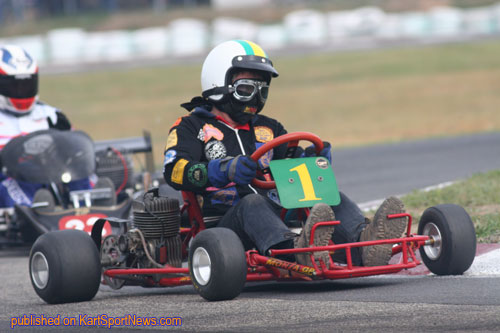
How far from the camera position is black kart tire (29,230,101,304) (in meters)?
5.67

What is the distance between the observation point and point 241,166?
531 centimetres

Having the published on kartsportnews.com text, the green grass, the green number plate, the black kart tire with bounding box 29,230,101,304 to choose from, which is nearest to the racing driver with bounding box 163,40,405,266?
the green number plate

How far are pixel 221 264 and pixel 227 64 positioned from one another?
4.88 feet

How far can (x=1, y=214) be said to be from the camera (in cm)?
916

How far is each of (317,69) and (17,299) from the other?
27.1 metres

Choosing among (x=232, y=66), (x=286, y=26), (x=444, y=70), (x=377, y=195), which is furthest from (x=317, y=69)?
(x=232, y=66)

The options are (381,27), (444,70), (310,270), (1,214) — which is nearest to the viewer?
(310,270)

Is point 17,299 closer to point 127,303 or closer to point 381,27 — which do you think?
point 127,303

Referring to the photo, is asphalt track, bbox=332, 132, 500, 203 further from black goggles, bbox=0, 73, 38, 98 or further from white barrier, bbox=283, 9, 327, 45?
white barrier, bbox=283, 9, 327, 45

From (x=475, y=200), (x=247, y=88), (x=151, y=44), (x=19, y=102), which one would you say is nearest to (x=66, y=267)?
(x=247, y=88)

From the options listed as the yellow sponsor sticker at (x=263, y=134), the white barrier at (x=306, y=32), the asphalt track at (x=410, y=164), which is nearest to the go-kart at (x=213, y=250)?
the yellow sponsor sticker at (x=263, y=134)

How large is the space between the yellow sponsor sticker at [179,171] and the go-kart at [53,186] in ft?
9.82

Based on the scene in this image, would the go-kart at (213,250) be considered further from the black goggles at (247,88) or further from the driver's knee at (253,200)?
the black goggles at (247,88)

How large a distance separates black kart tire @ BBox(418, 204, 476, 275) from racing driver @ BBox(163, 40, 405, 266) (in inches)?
11.8
